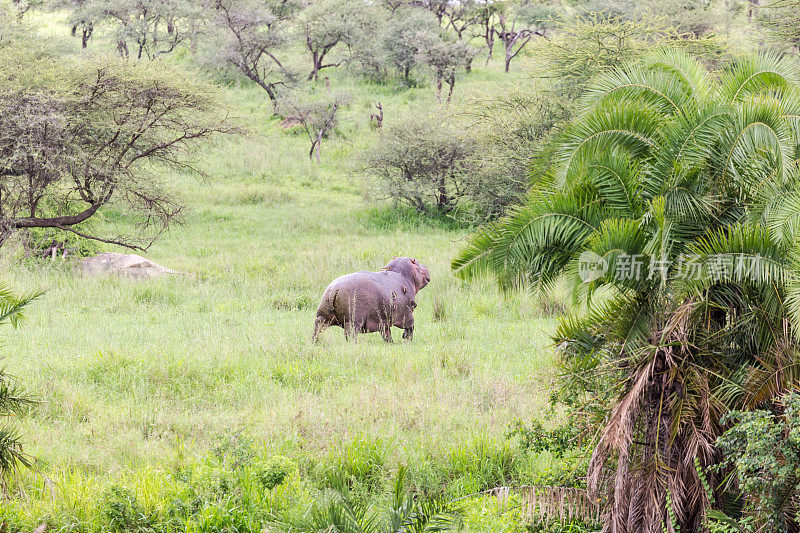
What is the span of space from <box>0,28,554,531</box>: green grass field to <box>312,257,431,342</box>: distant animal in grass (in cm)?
24

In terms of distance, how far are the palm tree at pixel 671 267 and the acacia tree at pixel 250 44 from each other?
30147 mm

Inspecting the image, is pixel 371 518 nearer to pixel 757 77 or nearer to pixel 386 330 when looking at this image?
pixel 757 77

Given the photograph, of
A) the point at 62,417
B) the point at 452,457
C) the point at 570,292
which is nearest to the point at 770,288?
the point at 570,292

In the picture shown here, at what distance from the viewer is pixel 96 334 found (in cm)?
1030

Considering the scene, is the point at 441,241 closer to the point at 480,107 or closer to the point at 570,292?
the point at 480,107

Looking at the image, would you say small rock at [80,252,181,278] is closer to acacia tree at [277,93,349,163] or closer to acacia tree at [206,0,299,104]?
acacia tree at [277,93,349,163]

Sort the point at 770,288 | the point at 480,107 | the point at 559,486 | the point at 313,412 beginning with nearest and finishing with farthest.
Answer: the point at 770,288 < the point at 559,486 < the point at 313,412 < the point at 480,107

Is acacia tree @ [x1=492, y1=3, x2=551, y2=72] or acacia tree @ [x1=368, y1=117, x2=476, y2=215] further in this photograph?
acacia tree @ [x1=492, y1=3, x2=551, y2=72]

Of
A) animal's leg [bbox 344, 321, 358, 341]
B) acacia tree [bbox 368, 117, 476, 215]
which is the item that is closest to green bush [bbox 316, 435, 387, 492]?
animal's leg [bbox 344, 321, 358, 341]

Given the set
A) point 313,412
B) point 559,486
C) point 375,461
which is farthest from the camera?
point 313,412

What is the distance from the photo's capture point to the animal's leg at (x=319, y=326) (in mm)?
9594

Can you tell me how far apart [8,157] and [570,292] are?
14591mm

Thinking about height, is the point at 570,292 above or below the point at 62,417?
above

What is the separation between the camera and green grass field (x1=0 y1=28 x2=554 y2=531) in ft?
19.2
